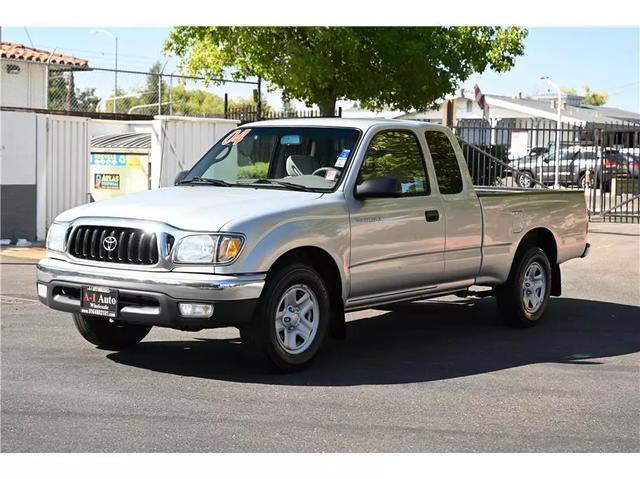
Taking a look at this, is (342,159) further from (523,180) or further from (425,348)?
(523,180)

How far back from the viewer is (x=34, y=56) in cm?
2944

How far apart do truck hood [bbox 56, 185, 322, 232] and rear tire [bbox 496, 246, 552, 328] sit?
8.98 ft

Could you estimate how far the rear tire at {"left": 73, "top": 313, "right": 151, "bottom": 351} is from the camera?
8.35 m

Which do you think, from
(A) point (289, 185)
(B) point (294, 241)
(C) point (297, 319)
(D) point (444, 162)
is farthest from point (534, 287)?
(B) point (294, 241)

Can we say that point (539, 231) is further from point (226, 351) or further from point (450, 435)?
point (450, 435)

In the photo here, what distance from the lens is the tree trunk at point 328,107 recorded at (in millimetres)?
22469

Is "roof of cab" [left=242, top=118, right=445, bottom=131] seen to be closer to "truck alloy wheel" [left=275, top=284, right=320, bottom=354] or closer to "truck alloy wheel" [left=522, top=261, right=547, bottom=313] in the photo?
"truck alloy wheel" [left=275, top=284, right=320, bottom=354]

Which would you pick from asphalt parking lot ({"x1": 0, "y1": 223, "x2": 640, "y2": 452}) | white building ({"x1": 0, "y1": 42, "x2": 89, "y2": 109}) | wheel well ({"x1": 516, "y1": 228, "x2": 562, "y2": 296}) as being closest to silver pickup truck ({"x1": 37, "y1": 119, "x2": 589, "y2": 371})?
wheel well ({"x1": 516, "y1": 228, "x2": 562, "y2": 296})

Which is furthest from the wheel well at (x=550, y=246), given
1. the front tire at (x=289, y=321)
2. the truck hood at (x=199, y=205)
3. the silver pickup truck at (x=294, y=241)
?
the front tire at (x=289, y=321)

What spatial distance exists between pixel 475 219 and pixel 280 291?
2.63 m

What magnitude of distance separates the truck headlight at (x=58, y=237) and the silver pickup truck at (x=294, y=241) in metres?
0.01

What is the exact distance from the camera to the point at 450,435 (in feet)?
20.3

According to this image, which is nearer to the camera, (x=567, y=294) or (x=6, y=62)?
(x=567, y=294)

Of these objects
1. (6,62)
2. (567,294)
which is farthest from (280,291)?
(6,62)
